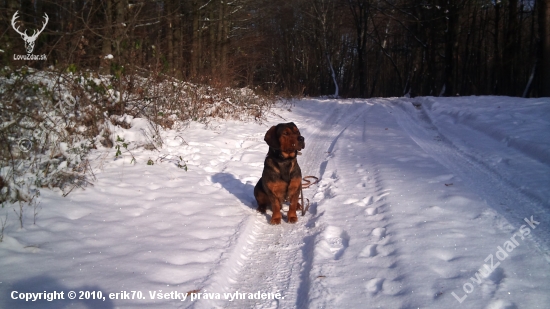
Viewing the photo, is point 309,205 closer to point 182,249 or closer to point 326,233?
point 326,233

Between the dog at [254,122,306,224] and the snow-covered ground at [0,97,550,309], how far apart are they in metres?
0.32

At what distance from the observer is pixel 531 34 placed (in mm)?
29594

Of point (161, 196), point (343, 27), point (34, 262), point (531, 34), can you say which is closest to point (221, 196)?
point (161, 196)

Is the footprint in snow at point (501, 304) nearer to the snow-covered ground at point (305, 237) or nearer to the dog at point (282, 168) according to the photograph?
the snow-covered ground at point (305, 237)

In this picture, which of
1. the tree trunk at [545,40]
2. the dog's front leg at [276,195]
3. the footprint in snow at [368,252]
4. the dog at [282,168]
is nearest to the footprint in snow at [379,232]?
the footprint in snow at [368,252]

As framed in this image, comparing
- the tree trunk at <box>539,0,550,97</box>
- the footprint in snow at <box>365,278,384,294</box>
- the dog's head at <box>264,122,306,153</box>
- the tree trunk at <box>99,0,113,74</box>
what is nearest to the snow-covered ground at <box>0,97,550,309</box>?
the footprint in snow at <box>365,278,384,294</box>

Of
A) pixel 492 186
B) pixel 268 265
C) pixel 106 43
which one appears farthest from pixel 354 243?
pixel 106 43

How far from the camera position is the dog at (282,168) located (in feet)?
13.9

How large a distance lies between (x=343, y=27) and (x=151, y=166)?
1490 inches

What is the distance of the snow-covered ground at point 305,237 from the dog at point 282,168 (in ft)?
1.04

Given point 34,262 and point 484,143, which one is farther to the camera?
point 484,143

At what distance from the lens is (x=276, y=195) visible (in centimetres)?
442

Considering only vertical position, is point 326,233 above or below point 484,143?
below

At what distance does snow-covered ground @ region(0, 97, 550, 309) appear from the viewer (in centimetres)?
268
